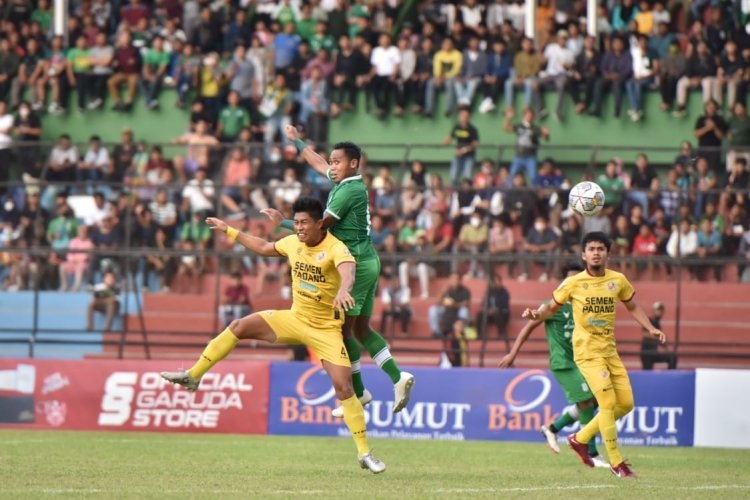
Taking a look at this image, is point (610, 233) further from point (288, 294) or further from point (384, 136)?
point (384, 136)

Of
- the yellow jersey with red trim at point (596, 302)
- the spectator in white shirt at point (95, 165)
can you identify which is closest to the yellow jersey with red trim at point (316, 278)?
the yellow jersey with red trim at point (596, 302)

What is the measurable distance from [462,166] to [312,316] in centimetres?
1280

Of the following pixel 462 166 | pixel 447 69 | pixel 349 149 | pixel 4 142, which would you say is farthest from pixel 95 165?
pixel 349 149

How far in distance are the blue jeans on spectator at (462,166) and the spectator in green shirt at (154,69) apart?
7.59m

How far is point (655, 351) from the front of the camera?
21438 mm

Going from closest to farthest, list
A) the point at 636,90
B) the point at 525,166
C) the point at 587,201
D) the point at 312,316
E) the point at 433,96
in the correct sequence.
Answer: the point at 312,316 → the point at 587,201 → the point at 525,166 → the point at 636,90 → the point at 433,96

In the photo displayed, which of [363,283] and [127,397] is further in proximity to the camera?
[127,397]

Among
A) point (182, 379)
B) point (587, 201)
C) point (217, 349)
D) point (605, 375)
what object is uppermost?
point (587, 201)

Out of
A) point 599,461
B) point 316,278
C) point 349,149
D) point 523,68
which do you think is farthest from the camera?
point 523,68

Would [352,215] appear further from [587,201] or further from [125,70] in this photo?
[125,70]

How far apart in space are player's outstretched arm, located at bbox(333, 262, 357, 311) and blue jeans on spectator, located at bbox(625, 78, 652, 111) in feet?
52.2

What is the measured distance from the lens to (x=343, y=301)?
12234mm

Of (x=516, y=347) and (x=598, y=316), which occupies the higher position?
(x=598, y=316)

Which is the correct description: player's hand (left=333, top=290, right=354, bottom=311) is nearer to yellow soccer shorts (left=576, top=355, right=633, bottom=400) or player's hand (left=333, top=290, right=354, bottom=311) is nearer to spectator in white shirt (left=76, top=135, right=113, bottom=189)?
yellow soccer shorts (left=576, top=355, right=633, bottom=400)
